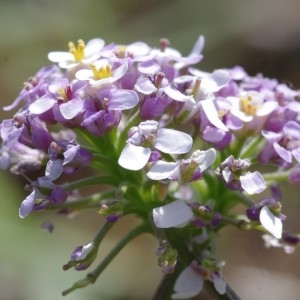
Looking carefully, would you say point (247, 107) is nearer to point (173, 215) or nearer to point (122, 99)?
point (122, 99)

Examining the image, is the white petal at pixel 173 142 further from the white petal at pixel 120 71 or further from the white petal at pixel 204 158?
the white petal at pixel 120 71

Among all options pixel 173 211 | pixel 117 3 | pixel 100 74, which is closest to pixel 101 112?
pixel 100 74

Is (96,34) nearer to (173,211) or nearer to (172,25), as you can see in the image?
(172,25)

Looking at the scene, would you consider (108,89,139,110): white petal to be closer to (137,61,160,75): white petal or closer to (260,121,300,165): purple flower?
(137,61,160,75): white petal

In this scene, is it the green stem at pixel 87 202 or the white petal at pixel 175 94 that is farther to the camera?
the green stem at pixel 87 202

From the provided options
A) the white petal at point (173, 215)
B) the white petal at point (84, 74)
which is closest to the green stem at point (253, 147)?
the white petal at point (173, 215)

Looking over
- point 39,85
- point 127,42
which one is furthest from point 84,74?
point 127,42
